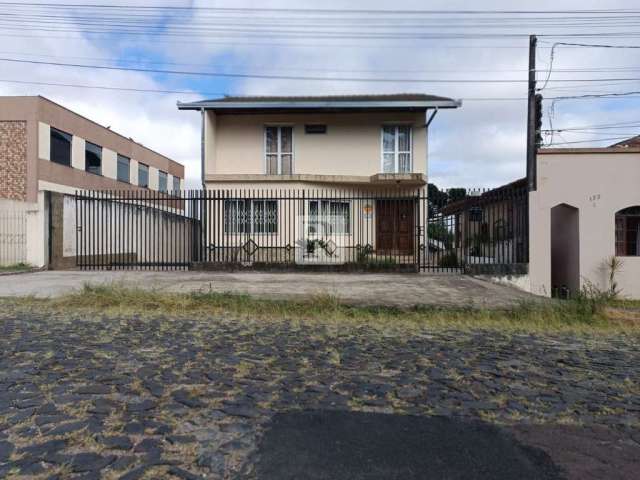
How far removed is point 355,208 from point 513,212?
573 cm

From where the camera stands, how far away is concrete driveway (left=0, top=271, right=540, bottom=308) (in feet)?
30.2

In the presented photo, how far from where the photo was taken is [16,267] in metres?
14.2

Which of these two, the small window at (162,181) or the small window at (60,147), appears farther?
the small window at (162,181)

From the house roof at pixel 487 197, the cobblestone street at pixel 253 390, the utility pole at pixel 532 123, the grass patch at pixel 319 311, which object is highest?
the utility pole at pixel 532 123

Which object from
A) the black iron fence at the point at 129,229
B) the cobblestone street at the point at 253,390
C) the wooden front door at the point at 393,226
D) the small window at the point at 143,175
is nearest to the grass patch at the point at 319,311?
the cobblestone street at the point at 253,390

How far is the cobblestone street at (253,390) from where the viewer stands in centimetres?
285

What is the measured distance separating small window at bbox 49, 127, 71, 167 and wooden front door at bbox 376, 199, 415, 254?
49.3 ft

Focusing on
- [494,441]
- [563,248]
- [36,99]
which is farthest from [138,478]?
[36,99]

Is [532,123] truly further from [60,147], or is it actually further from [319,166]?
[60,147]

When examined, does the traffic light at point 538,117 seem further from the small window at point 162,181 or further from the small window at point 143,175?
the small window at point 162,181

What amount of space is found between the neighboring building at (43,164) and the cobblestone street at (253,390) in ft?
30.2

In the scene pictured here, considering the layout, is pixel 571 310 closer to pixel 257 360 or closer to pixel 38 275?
pixel 257 360

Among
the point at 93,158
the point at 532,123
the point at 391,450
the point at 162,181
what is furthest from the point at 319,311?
the point at 162,181

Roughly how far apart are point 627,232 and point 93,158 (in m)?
24.7
